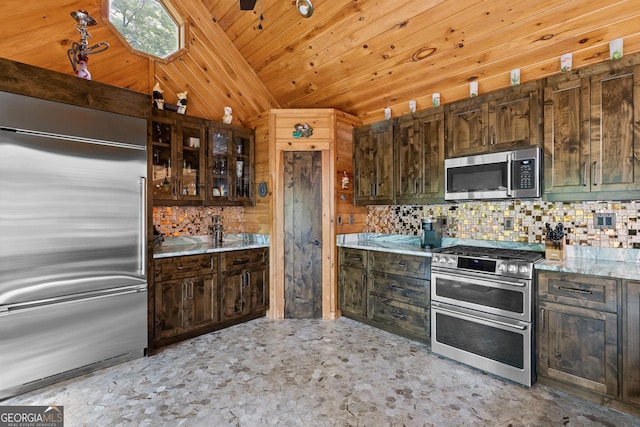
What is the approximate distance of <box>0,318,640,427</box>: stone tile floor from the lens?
1969 millimetres

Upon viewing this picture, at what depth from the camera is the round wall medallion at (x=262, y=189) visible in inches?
155

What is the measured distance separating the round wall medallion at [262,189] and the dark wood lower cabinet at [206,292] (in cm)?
71

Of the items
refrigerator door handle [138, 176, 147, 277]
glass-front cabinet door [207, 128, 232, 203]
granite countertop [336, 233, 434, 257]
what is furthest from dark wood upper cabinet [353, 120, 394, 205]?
refrigerator door handle [138, 176, 147, 277]

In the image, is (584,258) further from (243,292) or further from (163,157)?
(163,157)

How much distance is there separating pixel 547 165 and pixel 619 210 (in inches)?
25.7

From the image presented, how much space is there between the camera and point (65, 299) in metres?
2.36

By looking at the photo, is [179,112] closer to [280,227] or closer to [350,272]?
[280,227]

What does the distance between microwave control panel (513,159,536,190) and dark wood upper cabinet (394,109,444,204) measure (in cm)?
67

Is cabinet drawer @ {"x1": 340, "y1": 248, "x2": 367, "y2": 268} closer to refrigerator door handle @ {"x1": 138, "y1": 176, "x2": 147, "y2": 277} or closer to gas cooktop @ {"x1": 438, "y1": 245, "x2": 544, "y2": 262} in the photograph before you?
gas cooktop @ {"x1": 438, "y1": 245, "x2": 544, "y2": 262}

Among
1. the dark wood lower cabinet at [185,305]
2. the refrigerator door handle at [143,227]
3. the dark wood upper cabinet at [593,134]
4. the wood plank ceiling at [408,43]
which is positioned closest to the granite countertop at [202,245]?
the refrigerator door handle at [143,227]

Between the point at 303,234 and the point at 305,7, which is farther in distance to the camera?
the point at 303,234

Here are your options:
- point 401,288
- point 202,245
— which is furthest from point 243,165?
point 401,288

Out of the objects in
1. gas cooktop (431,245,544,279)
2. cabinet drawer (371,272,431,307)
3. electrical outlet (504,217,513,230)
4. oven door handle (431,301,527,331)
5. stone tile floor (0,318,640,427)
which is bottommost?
stone tile floor (0,318,640,427)
